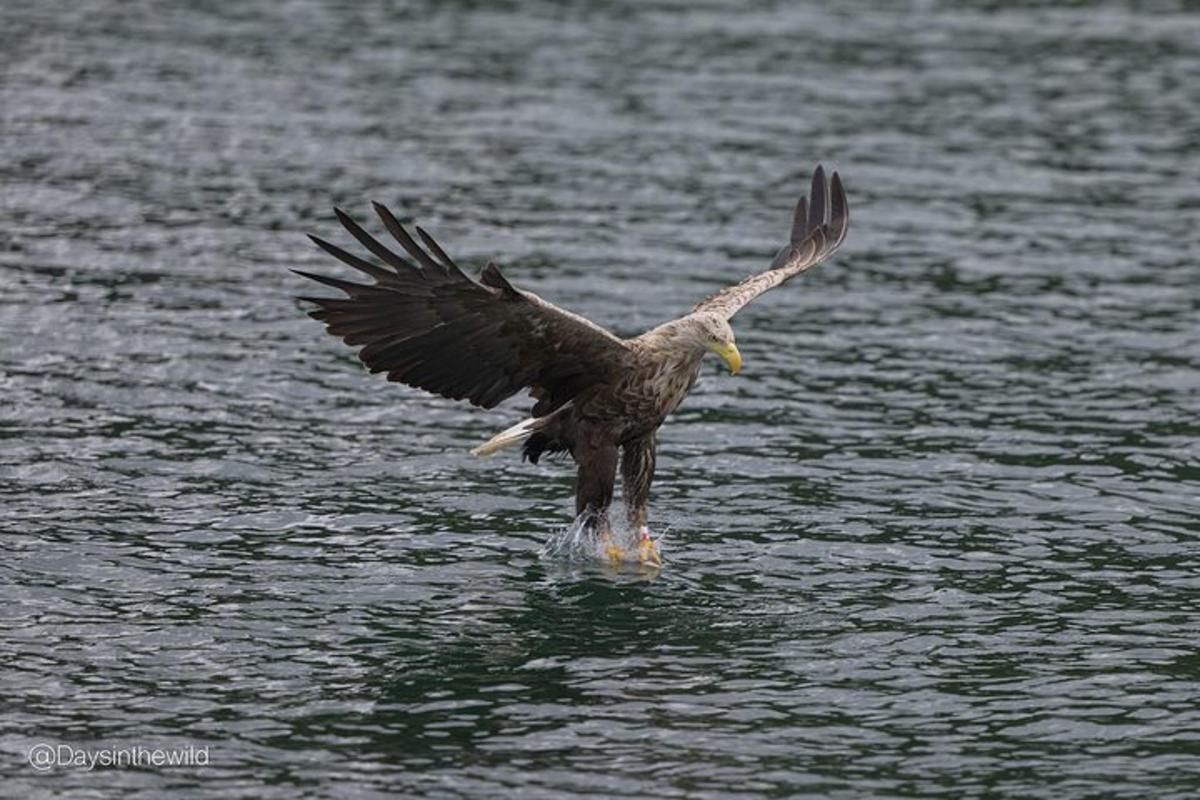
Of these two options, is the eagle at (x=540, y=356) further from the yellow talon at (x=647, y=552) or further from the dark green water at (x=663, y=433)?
the dark green water at (x=663, y=433)

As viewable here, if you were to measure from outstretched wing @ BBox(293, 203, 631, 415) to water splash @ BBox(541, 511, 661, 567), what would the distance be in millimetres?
760

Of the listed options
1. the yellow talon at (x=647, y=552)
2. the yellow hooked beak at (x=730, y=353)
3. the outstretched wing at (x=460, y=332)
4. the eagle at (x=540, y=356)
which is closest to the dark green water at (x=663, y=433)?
the yellow talon at (x=647, y=552)

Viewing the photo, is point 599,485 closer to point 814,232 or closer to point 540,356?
point 540,356

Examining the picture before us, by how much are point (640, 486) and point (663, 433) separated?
2528mm

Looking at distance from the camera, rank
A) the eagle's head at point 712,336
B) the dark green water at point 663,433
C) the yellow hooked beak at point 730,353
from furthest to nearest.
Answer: the eagle's head at point 712,336 < the yellow hooked beak at point 730,353 < the dark green water at point 663,433

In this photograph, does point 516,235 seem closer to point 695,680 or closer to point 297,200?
point 297,200

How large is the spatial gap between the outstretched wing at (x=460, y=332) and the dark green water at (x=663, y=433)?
111cm

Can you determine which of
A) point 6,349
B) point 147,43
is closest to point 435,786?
point 6,349

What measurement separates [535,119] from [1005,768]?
13.7 meters

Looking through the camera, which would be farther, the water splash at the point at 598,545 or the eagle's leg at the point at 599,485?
the water splash at the point at 598,545

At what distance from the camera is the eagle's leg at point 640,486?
11945 mm

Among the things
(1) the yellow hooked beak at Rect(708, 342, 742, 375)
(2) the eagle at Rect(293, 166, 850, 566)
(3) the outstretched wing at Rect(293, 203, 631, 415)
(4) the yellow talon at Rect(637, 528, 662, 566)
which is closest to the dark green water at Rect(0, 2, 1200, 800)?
(4) the yellow talon at Rect(637, 528, 662, 566)

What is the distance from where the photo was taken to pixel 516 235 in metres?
18.3

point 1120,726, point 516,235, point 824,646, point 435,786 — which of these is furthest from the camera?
point 516,235
